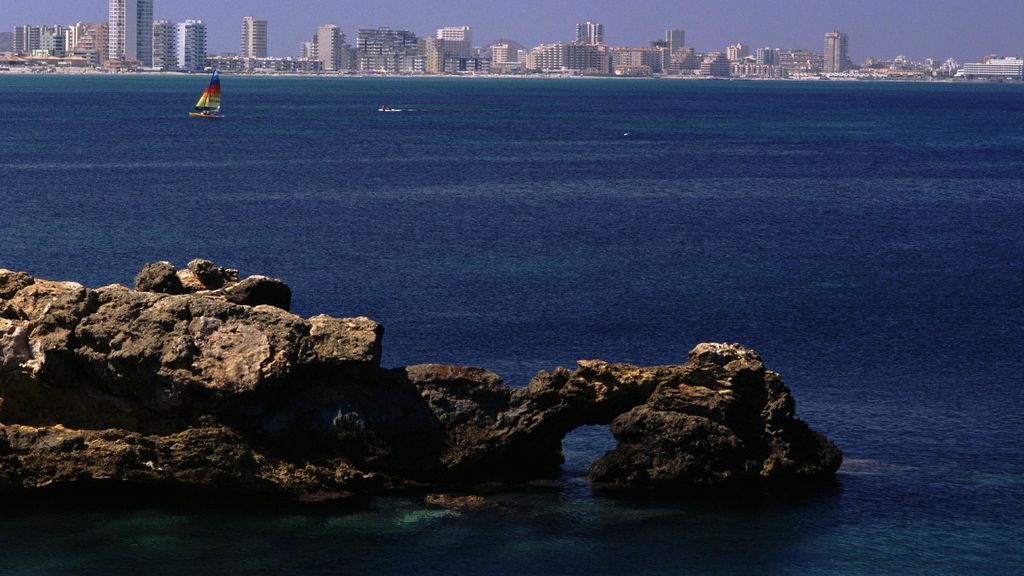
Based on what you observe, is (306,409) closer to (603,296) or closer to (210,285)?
(210,285)

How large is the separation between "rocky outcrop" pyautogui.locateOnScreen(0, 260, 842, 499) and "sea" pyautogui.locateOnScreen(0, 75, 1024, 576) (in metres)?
0.99

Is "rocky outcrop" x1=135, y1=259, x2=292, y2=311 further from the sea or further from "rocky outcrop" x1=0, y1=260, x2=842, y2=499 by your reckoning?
the sea

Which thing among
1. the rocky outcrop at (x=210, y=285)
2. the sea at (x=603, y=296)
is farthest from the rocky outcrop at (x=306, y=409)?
the rocky outcrop at (x=210, y=285)

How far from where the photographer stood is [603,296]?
6638 centimetres

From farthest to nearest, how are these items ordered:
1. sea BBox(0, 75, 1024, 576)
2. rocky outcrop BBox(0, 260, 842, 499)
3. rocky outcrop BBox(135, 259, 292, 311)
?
rocky outcrop BBox(135, 259, 292, 311), rocky outcrop BBox(0, 260, 842, 499), sea BBox(0, 75, 1024, 576)

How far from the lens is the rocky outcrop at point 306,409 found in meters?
37.1

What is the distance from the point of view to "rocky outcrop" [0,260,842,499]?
37125mm

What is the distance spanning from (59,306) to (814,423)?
2200 centimetres

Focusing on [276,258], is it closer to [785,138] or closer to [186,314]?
[186,314]

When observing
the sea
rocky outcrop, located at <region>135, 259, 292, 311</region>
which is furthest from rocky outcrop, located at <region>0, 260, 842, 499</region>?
rocky outcrop, located at <region>135, 259, 292, 311</region>

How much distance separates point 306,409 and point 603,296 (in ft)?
97.7

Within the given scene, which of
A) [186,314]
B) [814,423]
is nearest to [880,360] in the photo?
[814,423]

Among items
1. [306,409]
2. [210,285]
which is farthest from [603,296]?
[306,409]

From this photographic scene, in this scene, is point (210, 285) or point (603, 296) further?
point (603, 296)
